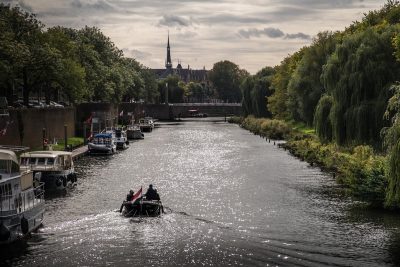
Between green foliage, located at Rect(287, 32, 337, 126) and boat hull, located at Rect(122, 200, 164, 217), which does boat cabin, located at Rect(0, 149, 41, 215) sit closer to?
boat hull, located at Rect(122, 200, 164, 217)

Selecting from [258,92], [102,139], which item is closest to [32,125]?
[102,139]

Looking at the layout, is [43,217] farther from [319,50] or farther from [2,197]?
[319,50]

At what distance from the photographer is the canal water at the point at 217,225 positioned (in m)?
34.3

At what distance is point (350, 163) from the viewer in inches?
1987

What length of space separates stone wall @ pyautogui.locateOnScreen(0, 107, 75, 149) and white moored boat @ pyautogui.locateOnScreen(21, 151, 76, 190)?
34.2 ft

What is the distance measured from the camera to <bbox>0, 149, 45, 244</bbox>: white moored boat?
3600 cm

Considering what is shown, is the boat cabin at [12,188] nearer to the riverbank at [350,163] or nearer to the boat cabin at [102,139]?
the riverbank at [350,163]

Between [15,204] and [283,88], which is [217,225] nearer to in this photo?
[15,204]

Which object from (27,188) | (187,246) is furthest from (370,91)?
(27,188)

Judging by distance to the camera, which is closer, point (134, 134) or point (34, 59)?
point (34, 59)

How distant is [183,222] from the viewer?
42.8 m

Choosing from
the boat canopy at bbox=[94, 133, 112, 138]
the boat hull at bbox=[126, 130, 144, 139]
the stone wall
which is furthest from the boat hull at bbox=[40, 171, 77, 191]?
the boat hull at bbox=[126, 130, 144, 139]

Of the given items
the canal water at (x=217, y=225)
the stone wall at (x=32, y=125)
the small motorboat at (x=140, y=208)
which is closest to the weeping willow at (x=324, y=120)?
the canal water at (x=217, y=225)

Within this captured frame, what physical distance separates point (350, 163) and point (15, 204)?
25650 millimetres
